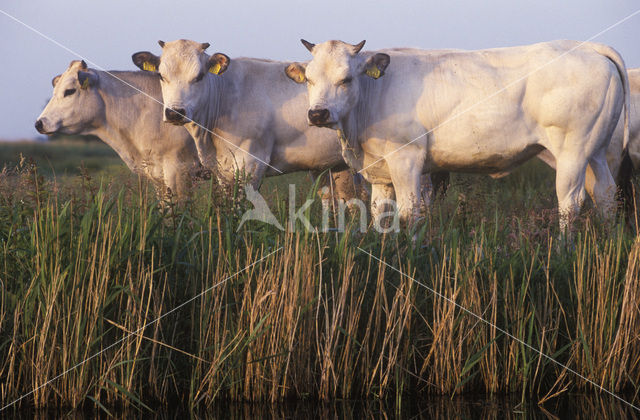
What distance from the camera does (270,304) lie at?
491 cm

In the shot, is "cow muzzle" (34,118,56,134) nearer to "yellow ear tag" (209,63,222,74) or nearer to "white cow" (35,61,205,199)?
"white cow" (35,61,205,199)

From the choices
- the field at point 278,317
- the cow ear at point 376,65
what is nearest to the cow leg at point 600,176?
the cow ear at point 376,65

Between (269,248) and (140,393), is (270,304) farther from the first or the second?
(140,393)

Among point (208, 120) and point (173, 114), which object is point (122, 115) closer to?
point (208, 120)

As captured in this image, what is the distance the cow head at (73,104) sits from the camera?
31.5 feet

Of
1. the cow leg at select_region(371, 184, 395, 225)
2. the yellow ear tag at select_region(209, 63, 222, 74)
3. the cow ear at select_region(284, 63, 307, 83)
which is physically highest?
the yellow ear tag at select_region(209, 63, 222, 74)

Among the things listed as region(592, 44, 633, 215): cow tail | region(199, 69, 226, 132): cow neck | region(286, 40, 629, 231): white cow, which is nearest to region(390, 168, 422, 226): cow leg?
region(286, 40, 629, 231): white cow

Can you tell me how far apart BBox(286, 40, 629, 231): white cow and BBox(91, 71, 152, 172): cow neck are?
256cm

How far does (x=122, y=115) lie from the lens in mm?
9594

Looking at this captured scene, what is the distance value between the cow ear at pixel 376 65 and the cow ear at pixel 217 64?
1572 mm

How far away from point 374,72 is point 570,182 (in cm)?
200

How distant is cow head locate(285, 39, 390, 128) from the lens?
24.9 ft

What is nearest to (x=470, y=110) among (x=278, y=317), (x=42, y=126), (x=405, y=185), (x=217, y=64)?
(x=405, y=185)

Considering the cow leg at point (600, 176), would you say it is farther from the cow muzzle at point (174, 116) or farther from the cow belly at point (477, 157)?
the cow muzzle at point (174, 116)
